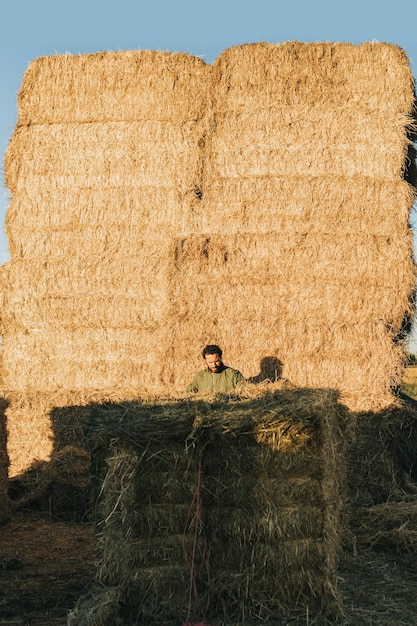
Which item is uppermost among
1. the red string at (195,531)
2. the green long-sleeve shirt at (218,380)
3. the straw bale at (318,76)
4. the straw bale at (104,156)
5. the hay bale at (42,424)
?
the straw bale at (318,76)

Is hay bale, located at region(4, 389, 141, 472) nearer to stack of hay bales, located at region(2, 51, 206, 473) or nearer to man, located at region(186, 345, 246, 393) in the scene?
stack of hay bales, located at region(2, 51, 206, 473)

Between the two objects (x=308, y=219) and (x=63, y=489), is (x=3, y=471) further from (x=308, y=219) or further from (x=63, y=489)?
(x=308, y=219)

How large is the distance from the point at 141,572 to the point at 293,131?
6.69 metres

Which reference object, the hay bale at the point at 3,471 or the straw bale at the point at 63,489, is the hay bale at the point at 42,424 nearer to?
the straw bale at the point at 63,489

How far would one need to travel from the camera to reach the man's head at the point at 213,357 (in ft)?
29.0

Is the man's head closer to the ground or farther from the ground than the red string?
farther from the ground

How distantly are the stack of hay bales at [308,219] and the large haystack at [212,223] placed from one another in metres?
0.02

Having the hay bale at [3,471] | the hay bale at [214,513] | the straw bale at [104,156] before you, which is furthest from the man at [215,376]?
the hay bale at [214,513]

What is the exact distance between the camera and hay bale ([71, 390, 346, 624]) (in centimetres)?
571

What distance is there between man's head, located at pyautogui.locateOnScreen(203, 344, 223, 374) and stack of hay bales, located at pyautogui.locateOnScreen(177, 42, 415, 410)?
53.4 inches

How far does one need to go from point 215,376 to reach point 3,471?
9.03 ft

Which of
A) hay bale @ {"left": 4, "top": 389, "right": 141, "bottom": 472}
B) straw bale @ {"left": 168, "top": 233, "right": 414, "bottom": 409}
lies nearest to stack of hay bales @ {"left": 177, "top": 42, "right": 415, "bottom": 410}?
straw bale @ {"left": 168, "top": 233, "right": 414, "bottom": 409}

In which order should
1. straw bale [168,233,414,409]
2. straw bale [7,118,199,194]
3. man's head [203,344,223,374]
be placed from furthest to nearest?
straw bale [7,118,199,194]
straw bale [168,233,414,409]
man's head [203,344,223,374]

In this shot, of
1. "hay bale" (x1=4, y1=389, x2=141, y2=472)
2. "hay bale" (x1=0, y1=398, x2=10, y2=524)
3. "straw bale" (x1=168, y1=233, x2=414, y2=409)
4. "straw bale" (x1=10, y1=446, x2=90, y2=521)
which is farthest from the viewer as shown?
"straw bale" (x1=168, y1=233, x2=414, y2=409)
